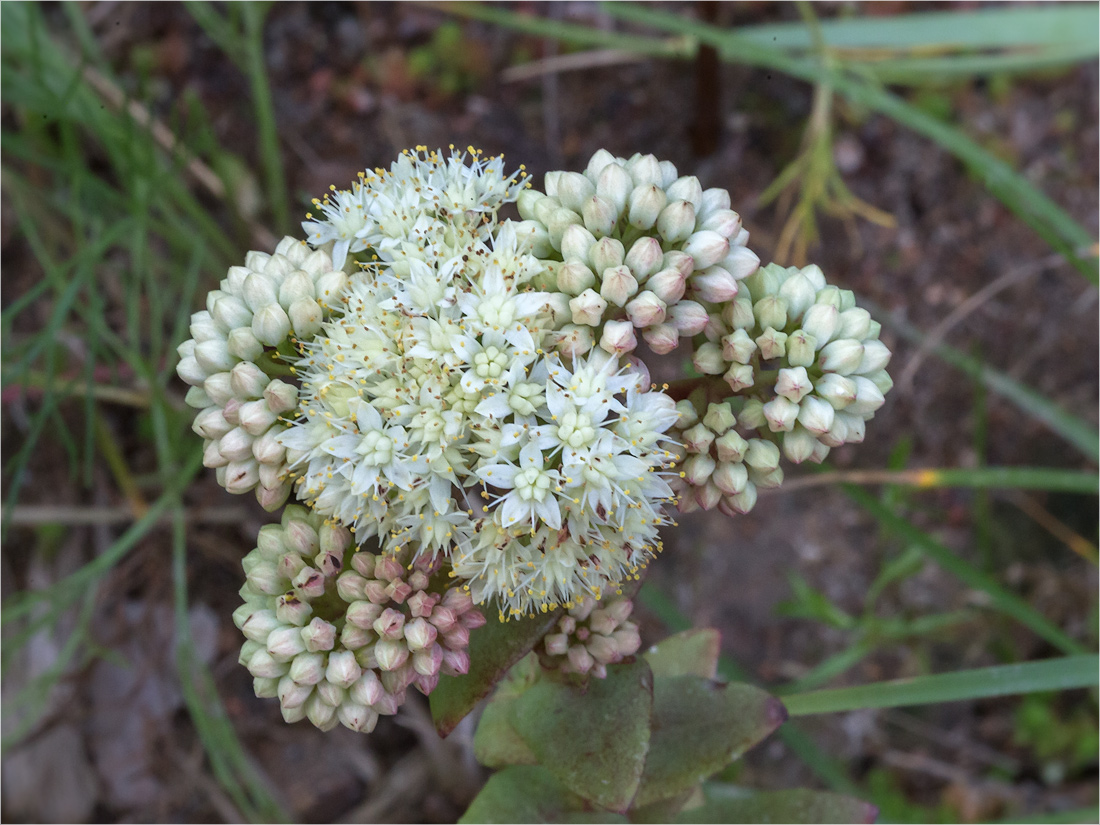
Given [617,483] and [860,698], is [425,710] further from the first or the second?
[617,483]

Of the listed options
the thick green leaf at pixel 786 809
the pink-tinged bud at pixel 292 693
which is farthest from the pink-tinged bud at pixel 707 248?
the thick green leaf at pixel 786 809

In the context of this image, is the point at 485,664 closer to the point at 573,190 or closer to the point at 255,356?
the point at 255,356

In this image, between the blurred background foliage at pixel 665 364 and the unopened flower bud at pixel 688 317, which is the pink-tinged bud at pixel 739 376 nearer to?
the unopened flower bud at pixel 688 317

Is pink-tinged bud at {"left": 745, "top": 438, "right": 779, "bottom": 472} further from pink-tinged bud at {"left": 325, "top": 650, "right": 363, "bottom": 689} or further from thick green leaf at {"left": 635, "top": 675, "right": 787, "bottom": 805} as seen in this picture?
pink-tinged bud at {"left": 325, "top": 650, "right": 363, "bottom": 689}

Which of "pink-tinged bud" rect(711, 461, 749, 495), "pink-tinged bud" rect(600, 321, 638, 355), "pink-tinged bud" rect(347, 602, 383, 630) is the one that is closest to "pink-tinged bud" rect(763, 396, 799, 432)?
"pink-tinged bud" rect(711, 461, 749, 495)

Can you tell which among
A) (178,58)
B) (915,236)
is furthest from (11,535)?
(915,236)

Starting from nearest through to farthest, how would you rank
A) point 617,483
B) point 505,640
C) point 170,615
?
point 617,483 < point 505,640 < point 170,615

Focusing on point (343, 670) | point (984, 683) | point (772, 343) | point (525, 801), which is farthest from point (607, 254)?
point (984, 683)
